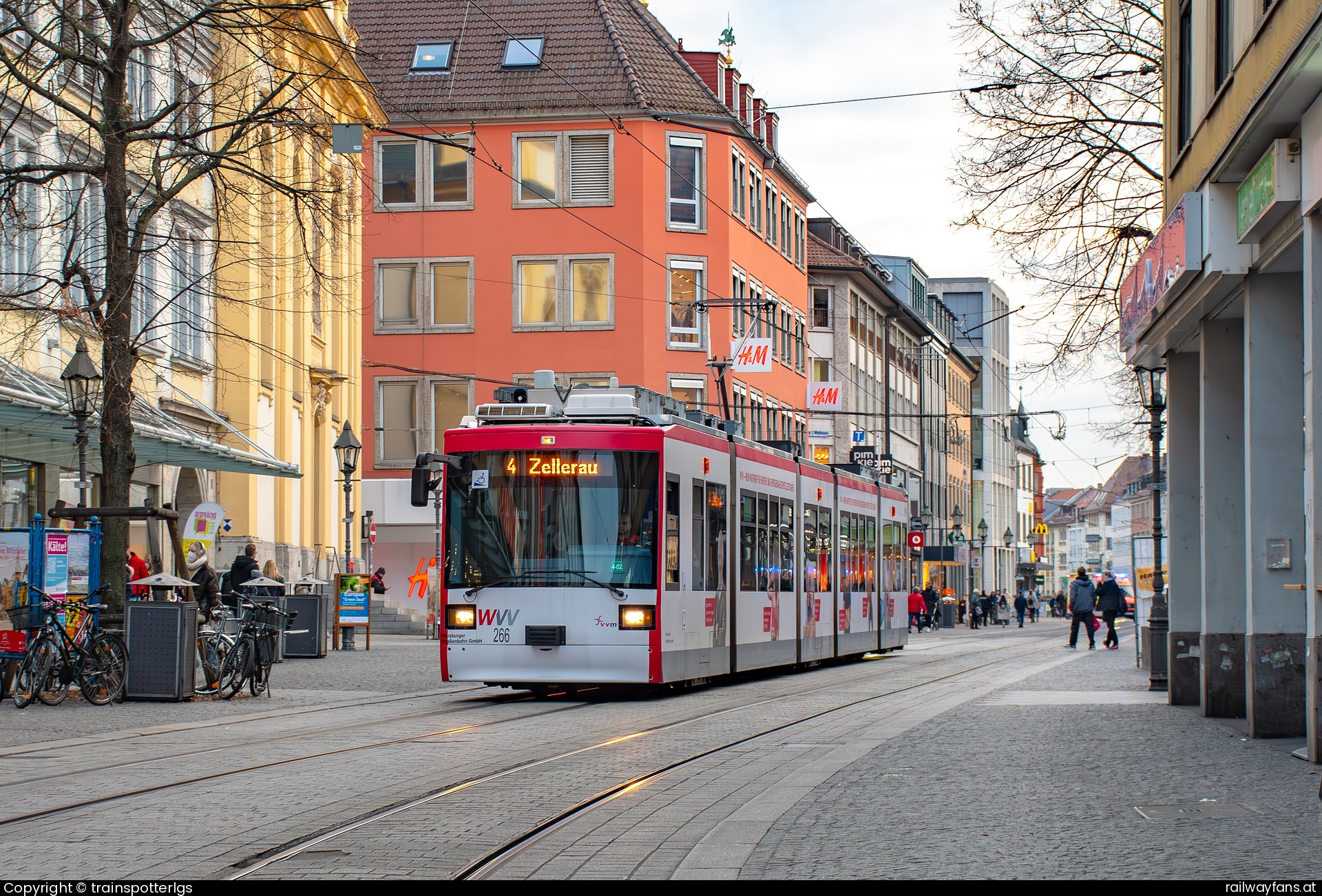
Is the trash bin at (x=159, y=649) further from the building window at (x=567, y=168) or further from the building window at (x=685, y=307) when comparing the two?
the building window at (x=567, y=168)

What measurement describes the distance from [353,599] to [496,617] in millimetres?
14671

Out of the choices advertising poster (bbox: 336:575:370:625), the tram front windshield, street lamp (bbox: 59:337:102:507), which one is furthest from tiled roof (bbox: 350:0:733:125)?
the tram front windshield

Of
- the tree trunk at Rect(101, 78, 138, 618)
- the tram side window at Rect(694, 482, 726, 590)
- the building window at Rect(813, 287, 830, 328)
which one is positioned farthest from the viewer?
the building window at Rect(813, 287, 830, 328)

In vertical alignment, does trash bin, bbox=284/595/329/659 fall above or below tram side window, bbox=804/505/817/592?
below

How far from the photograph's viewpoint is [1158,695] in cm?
1983

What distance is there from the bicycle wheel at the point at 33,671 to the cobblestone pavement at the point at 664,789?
35cm

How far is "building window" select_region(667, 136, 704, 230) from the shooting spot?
176ft

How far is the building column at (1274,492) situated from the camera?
1373cm

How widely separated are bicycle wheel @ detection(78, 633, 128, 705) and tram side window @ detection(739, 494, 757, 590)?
735 cm

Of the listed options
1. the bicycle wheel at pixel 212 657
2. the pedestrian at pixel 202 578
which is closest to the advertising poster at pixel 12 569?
the bicycle wheel at pixel 212 657

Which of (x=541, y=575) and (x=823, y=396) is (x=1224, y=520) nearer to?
(x=541, y=575)

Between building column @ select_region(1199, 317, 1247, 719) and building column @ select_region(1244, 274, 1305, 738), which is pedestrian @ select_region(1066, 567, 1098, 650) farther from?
building column @ select_region(1244, 274, 1305, 738)

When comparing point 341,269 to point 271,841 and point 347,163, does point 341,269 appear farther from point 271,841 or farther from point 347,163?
point 271,841
